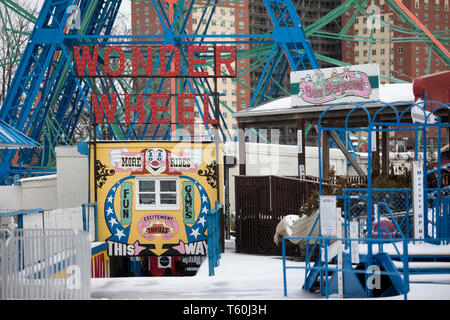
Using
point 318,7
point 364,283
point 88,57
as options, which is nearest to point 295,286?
point 364,283

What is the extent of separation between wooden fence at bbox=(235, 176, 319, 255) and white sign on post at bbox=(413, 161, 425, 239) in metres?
6.46

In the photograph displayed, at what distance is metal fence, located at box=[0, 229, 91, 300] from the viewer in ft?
32.4

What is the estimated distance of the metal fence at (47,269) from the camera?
389 inches

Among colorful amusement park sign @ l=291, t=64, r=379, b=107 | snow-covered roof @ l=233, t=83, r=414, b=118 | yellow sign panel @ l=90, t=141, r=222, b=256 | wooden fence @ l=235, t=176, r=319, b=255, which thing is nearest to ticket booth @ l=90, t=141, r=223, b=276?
yellow sign panel @ l=90, t=141, r=222, b=256

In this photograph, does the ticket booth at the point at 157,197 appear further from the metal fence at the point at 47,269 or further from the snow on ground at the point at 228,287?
the metal fence at the point at 47,269

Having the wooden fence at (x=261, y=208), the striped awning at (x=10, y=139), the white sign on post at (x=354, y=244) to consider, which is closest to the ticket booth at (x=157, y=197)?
the wooden fence at (x=261, y=208)

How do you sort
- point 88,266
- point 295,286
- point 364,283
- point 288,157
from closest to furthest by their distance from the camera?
1. point 88,266
2. point 364,283
3. point 295,286
4. point 288,157

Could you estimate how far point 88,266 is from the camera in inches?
391

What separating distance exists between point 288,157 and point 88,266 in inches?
742

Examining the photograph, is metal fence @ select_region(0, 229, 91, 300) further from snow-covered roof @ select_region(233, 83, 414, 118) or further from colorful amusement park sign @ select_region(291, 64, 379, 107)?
colorful amusement park sign @ select_region(291, 64, 379, 107)

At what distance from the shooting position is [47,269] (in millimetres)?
10109

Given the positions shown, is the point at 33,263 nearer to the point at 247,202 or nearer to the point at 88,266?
the point at 88,266

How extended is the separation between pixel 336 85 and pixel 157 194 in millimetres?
6475

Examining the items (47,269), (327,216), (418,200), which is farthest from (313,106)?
(47,269)
